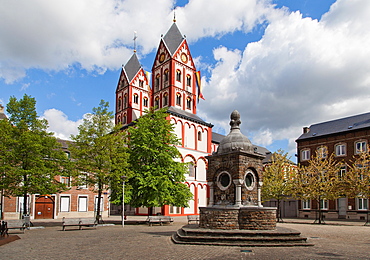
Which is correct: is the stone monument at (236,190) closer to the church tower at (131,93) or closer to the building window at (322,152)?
the building window at (322,152)

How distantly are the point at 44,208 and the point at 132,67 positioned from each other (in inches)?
1363

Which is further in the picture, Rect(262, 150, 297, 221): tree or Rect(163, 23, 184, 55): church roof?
Rect(163, 23, 184, 55): church roof

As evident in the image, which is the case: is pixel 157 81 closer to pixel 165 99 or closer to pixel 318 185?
pixel 165 99

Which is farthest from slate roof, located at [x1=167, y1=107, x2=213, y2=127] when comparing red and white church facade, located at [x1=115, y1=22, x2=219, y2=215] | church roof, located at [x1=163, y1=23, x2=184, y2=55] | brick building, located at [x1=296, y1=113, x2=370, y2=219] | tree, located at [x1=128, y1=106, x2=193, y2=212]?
tree, located at [x1=128, y1=106, x2=193, y2=212]

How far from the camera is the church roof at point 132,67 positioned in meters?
61.6

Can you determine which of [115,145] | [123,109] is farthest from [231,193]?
[123,109]

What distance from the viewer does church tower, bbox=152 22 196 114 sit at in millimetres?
50531

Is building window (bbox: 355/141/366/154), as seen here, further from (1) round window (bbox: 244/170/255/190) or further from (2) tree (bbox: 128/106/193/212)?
(1) round window (bbox: 244/170/255/190)

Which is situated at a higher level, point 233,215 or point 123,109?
point 123,109

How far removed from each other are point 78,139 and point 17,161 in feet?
15.3

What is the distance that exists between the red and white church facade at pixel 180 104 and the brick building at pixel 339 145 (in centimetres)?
1409

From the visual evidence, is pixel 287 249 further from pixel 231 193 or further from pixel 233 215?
pixel 231 193

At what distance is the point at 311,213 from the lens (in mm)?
41656

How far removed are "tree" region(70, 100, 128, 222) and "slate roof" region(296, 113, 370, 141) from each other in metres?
28.1
